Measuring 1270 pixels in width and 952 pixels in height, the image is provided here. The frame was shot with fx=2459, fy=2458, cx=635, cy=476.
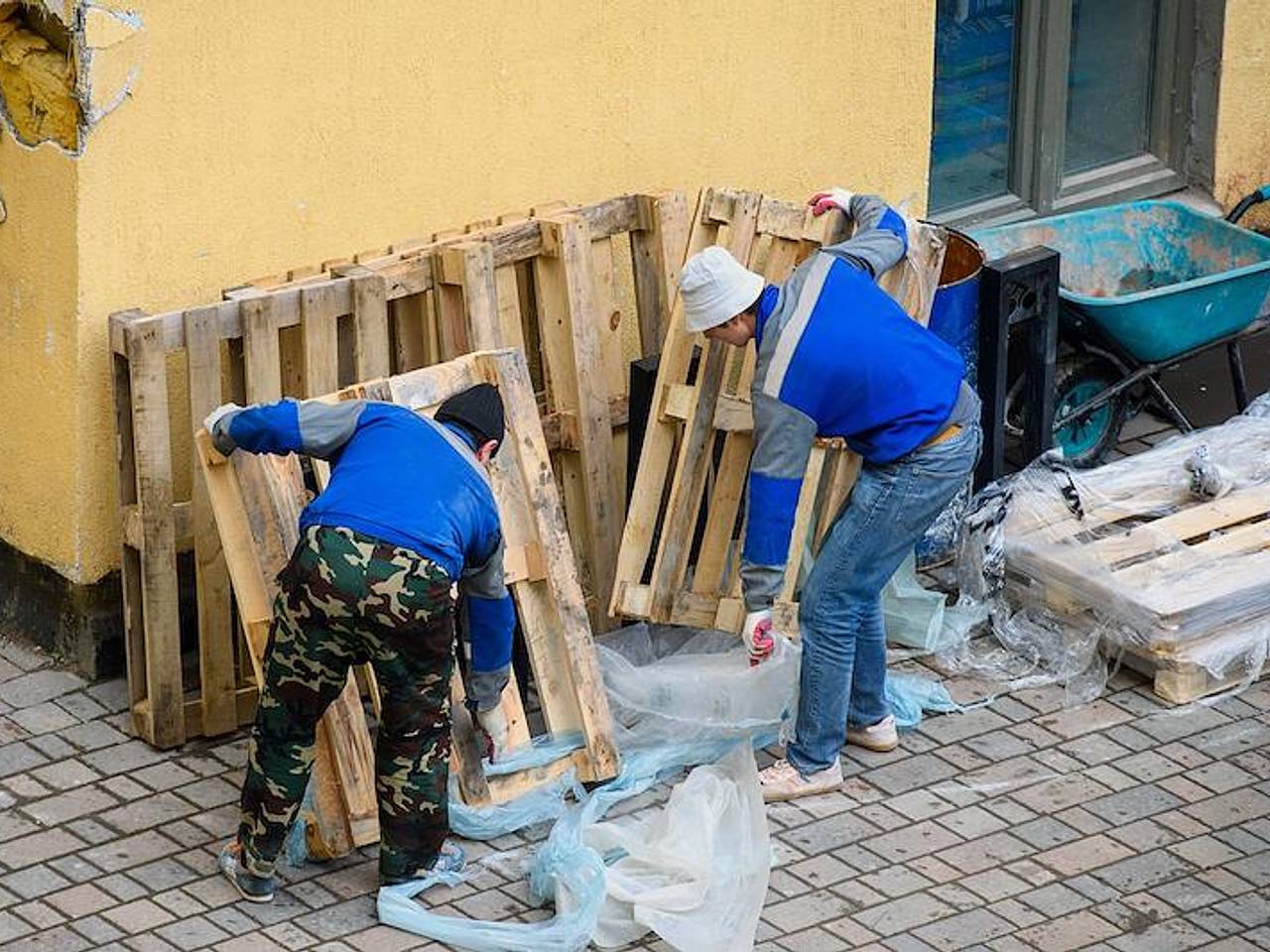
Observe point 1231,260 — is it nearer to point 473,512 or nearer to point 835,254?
point 835,254

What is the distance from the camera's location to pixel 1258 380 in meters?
10.0

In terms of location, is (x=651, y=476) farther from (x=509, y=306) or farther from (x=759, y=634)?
(x=759, y=634)

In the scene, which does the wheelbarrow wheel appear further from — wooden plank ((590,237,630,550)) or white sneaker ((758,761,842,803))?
white sneaker ((758,761,842,803))

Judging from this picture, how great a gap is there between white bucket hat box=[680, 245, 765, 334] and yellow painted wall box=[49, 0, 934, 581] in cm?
118

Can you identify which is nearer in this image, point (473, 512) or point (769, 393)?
point (473, 512)

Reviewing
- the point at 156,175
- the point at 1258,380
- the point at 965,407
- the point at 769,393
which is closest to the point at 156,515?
the point at 156,175

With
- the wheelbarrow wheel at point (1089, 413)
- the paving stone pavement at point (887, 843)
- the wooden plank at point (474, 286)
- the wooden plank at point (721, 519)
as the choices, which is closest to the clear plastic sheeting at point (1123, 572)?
the paving stone pavement at point (887, 843)

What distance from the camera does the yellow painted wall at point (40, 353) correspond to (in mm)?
7082

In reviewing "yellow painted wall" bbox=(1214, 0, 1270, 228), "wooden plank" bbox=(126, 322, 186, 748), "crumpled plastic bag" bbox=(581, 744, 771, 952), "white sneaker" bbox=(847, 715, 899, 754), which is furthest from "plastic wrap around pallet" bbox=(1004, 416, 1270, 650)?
"wooden plank" bbox=(126, 322, 186, 748)

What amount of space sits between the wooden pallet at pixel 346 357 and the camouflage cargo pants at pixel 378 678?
835 millimetres

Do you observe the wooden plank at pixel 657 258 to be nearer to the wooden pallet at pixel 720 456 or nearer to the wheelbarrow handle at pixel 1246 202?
the wooden pallet at pixel 720 456

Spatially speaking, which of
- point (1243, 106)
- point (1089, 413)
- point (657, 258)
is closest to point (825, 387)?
point (657, 258)

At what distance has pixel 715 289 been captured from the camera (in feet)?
22.4

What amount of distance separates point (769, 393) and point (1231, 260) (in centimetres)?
340
